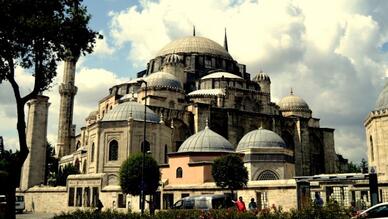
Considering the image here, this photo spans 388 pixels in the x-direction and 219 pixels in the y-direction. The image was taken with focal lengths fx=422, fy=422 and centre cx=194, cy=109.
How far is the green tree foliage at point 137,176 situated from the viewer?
21641 mm

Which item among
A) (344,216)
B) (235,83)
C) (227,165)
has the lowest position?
(344,216)

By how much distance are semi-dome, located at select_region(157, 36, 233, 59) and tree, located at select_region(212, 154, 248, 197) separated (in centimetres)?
2934

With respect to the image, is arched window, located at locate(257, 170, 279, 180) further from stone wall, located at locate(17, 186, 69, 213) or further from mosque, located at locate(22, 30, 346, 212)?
stone wall, located at locate(17, 186, 69, 213)

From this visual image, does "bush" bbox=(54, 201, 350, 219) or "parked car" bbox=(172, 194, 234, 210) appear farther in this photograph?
"parked car" bbox=(172, 194, 234, 210)

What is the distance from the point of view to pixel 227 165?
21.2 m

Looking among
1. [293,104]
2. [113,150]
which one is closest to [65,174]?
[113,150]

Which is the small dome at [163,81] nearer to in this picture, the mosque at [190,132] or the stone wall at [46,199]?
the mosque at [190,132]

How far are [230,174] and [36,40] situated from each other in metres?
11.6

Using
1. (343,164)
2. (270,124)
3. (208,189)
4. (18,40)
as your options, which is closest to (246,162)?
(208,189)

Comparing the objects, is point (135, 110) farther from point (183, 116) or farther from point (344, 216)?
point (344, 216)

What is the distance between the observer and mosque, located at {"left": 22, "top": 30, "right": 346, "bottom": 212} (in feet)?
86.3

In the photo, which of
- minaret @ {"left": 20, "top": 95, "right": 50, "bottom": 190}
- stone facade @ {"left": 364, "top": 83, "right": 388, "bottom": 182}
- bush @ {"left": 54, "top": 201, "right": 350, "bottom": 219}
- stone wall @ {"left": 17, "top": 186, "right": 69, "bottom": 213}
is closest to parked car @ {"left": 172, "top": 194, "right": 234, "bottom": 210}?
bush @ {"left": 54, "top": 201, "right": 350, "bottom": 219}

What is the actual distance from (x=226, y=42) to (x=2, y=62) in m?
56.6

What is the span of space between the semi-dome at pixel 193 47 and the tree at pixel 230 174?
2934cm
